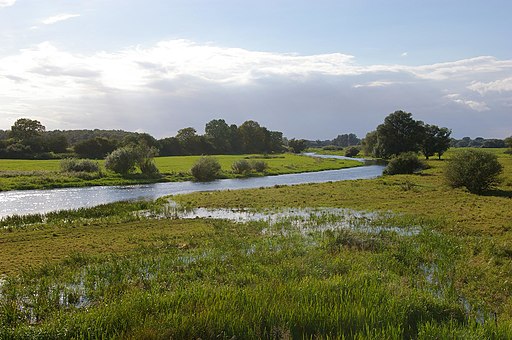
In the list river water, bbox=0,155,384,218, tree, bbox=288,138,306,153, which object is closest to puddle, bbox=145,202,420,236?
river water, bbox=0,155,384,218

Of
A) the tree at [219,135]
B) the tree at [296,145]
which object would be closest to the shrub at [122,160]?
the tree at [219,135]

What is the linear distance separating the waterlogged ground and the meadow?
0.05m

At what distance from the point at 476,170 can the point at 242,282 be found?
3320 centimetres

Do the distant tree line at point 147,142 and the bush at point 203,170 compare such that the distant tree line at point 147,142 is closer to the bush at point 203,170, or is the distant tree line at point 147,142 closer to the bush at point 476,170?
the bush at point 203,170

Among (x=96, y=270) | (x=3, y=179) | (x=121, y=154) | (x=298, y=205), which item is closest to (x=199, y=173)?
(x=121, y=154)

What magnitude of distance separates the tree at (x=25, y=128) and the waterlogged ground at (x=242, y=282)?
380 ft

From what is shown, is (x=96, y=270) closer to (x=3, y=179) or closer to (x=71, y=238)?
(x=71, y=238)

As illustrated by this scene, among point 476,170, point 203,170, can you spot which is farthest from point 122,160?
point 476,170

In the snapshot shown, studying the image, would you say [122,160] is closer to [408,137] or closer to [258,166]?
[258,166]

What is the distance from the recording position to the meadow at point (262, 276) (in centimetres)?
850

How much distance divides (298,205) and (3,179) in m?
44.3

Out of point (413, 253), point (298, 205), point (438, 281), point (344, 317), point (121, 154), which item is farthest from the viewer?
point (121, 154)

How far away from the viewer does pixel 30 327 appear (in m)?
8.73

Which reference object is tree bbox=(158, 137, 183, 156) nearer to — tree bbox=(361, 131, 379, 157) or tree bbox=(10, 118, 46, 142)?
tree bbox=(10, 118, 46, 142)
